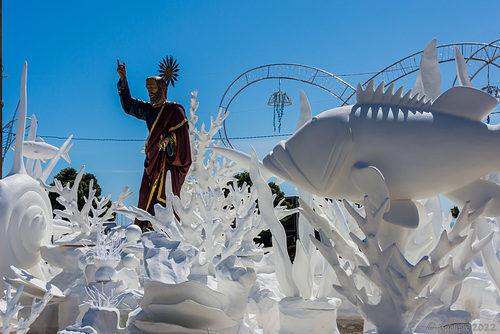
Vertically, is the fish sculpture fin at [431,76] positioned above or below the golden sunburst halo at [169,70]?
below

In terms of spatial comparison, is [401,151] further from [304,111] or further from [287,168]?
[304,111]

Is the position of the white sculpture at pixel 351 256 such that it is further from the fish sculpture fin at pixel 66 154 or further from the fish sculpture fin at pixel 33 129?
the fish sculpture fin at pixel 33 129

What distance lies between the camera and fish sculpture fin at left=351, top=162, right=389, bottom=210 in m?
2.70

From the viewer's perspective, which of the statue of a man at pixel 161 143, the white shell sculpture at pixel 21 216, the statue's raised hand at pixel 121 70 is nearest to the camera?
the white shell sculpture at pixel 21 216

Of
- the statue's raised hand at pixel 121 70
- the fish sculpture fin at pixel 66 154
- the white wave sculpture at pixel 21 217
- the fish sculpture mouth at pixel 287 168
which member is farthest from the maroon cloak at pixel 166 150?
the fish sculpture mouth at pixel 287 168

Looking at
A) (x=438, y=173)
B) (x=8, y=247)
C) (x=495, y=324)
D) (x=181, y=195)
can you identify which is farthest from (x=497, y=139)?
(x=181, y=195)

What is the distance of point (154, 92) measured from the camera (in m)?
7.05

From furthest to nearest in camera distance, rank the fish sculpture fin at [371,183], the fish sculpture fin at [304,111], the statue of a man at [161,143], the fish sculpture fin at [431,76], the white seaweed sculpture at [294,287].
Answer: the statue of a man at [161,143]
the fish sculpture fin at [304,111]
the white seaweed sculpture at [294,287]
the fish sculpture fin at [431,76]
the fish sculpture fin at [371,183]

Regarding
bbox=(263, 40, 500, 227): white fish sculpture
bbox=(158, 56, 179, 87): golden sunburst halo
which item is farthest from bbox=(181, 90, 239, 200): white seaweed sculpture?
bbox=(263, 40, 500, 227): white fish sculpture

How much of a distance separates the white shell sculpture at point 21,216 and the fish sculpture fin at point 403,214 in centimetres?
388

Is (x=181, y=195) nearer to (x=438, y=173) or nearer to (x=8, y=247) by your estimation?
(x=8, y=247)

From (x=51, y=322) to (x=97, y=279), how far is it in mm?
1268

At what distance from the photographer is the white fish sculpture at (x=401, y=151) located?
9.17 feet

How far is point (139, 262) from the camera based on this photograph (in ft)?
14.6
